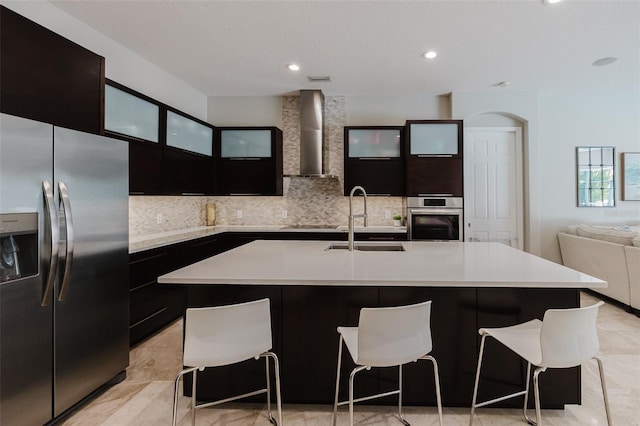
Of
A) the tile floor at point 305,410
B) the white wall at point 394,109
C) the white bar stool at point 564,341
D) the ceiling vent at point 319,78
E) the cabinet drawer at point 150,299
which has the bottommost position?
the tile floor at point 305,410

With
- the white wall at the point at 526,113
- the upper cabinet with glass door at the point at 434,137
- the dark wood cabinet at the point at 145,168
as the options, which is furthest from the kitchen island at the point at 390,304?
the white wall at the point at 526,113

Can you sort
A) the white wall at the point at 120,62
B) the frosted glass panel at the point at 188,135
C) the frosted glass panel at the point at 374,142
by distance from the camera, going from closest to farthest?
the white wall at the point at 120,62 < the frosted glass panel at the point at 188,135 < the frosted glass panel at the point at 374,142

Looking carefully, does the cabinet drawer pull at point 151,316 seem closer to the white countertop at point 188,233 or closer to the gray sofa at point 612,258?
the white countertop at point 188,233

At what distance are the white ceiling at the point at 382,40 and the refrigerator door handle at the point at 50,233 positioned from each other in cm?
177

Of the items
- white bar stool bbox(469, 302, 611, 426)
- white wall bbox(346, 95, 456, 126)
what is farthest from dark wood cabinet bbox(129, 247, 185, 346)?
white wall bbox(346, 95, 456, 126)

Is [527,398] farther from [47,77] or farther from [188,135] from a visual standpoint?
[188,135]

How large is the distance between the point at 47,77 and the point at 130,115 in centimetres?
104

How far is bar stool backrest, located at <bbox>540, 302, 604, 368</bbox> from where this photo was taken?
4.92 feet

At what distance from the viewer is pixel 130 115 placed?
319 cm

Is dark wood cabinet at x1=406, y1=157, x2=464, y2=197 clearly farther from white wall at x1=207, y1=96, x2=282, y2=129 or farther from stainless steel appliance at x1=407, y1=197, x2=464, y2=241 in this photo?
white wall at x1=207, y1=96, x2=282, y2=129

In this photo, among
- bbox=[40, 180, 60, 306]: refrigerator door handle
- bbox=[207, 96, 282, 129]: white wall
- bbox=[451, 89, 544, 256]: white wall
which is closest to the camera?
bbox=[40, 180, 60, 306]: refrigerator door handle

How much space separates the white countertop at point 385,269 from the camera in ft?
5.71

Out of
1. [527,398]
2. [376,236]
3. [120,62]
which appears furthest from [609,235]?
[120,62]

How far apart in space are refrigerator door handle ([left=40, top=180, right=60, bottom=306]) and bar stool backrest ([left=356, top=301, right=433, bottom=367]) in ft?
5.36
